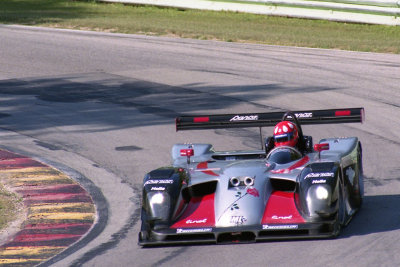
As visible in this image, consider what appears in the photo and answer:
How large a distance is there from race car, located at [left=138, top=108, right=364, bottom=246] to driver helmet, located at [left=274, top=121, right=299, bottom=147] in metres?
0.22

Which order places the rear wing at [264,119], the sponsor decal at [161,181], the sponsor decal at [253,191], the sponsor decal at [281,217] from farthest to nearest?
the rear wing at [264,119] < the sponsor decal at [161,181] < the sponsor decal at [253,191] < the sponsor decal at [281,217]

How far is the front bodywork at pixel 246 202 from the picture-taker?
9.05 meters

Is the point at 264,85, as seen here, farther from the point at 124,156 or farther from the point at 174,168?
the point at 174,168

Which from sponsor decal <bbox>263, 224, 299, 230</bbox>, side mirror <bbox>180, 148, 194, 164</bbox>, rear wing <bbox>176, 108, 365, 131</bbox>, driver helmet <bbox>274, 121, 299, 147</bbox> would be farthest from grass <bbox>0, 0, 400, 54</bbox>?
sponsor decal <bbox>263, 224, 299, 230</bbox>

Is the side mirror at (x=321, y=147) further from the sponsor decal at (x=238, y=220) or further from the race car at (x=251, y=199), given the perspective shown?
the sponsor decal at (x=238, y=220)

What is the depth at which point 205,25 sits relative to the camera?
29.5 meters

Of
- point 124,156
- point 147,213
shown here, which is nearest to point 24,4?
point 124,156

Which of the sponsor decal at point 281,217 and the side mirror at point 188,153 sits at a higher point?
the side mirror at point 188,153

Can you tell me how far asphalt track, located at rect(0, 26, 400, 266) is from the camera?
29.7ft

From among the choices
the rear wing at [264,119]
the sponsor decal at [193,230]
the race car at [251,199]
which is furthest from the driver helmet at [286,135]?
the sponsor decal at [193,230]

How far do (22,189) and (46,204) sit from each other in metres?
1.00

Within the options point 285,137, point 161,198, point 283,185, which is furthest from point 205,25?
point 161,198

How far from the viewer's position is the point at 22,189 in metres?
12.5

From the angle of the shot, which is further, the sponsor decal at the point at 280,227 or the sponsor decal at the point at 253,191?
the sponsor decal at the point at 253,191
